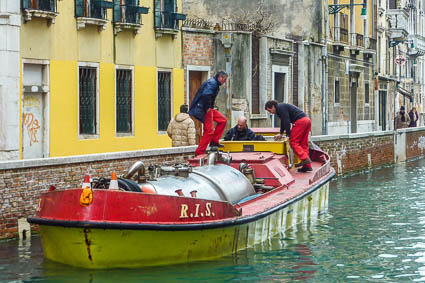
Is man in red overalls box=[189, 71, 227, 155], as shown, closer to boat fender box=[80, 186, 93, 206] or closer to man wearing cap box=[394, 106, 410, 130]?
boat fender box=[80, 186, 93, 206]

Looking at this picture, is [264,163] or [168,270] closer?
[168,270]

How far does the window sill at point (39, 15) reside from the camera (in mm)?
20734

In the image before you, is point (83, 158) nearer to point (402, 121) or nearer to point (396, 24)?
point (402, 121)

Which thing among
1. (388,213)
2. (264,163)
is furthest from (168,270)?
(388,213)

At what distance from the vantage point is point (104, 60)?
2419 centimetres

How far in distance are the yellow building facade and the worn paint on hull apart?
375 inches

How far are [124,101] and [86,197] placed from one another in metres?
14.3

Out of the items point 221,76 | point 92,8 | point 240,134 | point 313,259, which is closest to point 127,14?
point 92,8

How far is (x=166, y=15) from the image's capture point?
87.6 feet

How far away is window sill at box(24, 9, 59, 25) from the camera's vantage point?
68.0 feet

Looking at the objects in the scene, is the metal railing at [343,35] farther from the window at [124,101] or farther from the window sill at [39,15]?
the window sill at [39,15]

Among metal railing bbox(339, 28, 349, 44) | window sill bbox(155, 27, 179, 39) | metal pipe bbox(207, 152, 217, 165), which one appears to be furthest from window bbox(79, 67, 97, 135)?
metal railing bbox(339, 28, 349, 44)

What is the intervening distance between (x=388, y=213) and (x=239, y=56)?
11584 millimetres

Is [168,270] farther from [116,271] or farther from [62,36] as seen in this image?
[62,36]
